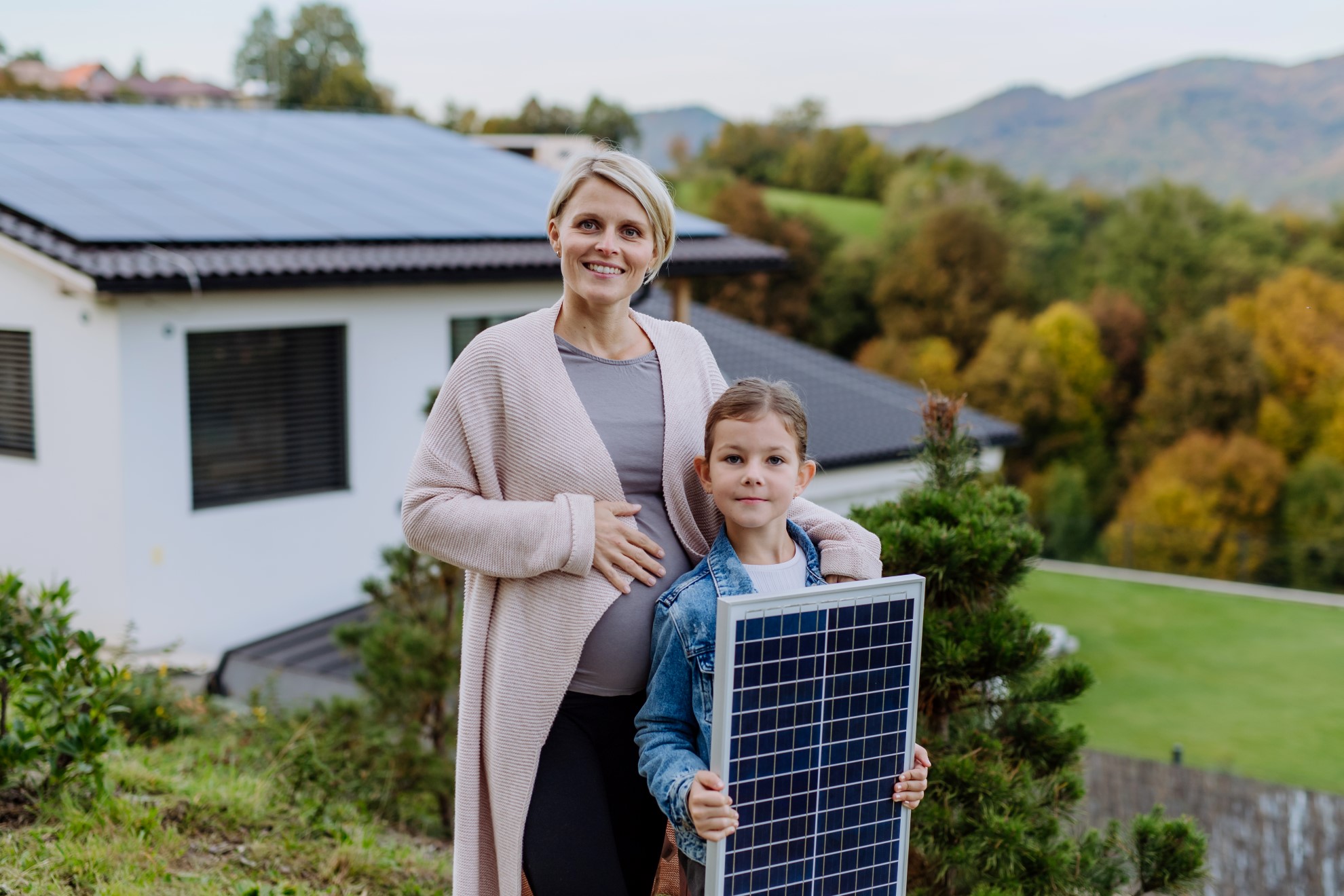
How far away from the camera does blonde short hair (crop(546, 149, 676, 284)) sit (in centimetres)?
244

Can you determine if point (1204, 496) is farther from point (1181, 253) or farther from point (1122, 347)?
point (1181, 253)

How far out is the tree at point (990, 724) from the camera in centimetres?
341

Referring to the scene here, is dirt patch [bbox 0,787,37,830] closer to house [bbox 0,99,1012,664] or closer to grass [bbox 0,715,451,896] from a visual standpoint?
grass [bbox 0,715,451,896]

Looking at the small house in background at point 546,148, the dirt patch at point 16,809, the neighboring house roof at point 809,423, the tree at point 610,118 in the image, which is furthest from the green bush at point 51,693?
the tree at point 610,118

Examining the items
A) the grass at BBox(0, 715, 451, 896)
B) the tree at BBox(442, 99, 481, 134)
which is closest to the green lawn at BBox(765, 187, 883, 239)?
the tree at BBox(442, 99, 481, 134)

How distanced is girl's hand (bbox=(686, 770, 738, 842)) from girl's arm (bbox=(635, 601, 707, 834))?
93 mm

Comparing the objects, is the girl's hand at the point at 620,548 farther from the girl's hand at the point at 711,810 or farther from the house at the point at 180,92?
the house at the point at 180,92

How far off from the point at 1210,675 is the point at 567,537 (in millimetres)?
24128

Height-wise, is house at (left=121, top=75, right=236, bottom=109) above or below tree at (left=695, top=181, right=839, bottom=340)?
above

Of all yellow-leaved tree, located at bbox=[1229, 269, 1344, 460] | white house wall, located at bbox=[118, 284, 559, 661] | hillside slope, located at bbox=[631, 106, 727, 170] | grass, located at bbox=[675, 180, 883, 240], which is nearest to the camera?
white house wall, located at bbox=[118, 284, 559, 661]

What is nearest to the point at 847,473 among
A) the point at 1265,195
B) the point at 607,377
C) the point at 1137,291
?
the point at 607,377

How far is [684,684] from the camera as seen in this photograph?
237 cm

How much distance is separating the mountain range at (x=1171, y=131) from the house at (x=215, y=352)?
5013 cm

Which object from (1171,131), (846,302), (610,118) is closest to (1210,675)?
(846,302)
